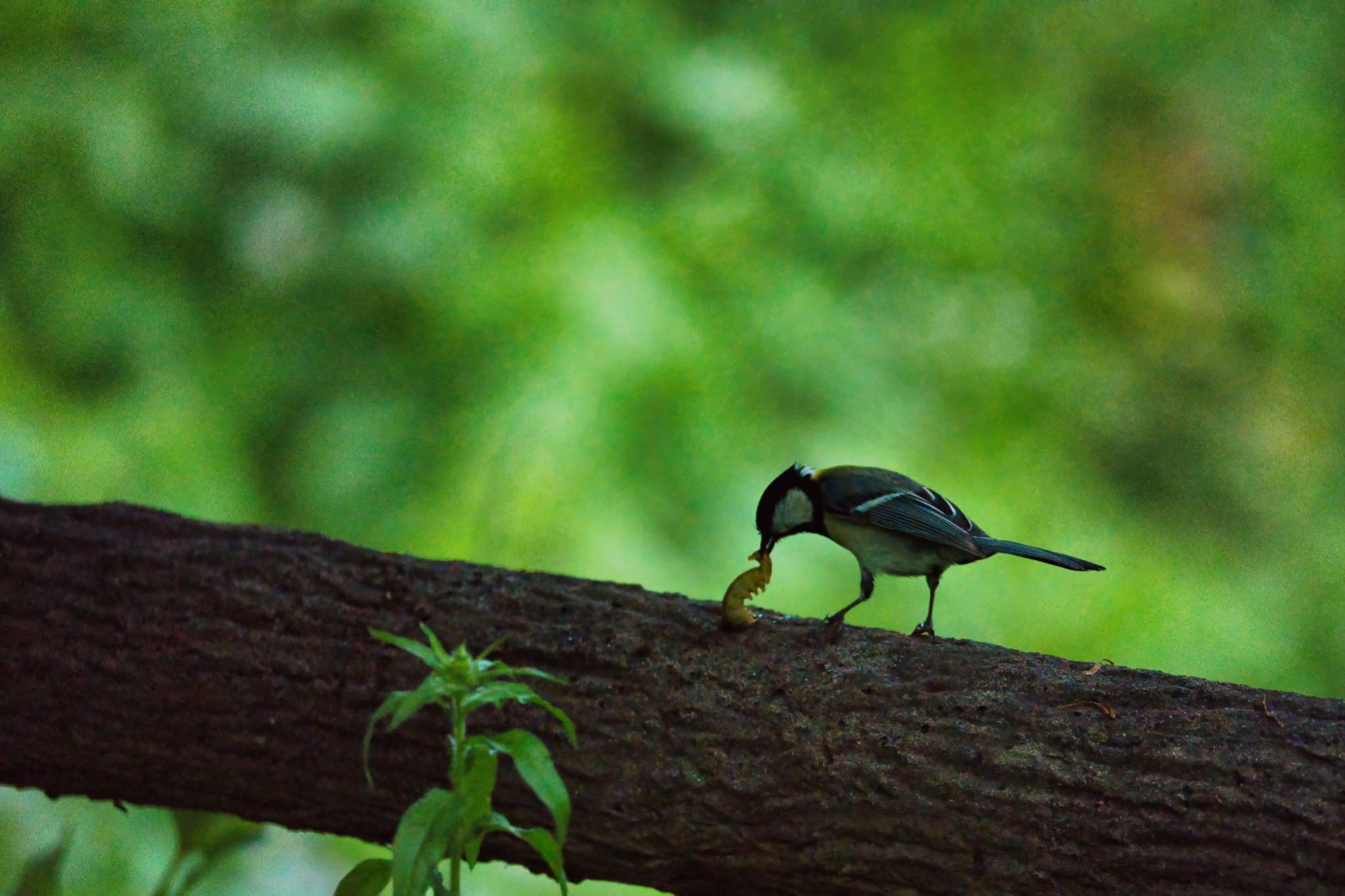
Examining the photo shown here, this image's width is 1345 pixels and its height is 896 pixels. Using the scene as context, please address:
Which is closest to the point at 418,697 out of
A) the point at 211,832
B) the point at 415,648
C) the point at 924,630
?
the point at 415,648

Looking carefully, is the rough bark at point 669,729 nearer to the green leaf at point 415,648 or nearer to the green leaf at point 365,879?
the green leaf at point 365,879

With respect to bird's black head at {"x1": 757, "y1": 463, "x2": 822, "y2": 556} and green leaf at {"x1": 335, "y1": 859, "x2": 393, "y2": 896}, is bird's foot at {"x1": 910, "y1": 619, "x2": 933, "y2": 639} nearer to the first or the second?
bird's black head at {"x1": 757, "y1": 463, "x2": 822, "y2": 556}

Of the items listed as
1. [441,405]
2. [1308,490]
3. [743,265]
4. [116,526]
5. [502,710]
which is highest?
[743,265]

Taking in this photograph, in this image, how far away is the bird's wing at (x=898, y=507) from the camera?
6.03 feet

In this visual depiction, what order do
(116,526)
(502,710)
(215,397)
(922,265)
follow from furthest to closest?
(922,265) < (215,397) < (116,526) < (502,710)

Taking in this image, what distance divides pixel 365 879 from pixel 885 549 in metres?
0.96

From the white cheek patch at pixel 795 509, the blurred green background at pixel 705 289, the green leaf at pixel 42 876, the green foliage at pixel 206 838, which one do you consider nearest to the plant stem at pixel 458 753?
the white cheek patch at pixel 795 509

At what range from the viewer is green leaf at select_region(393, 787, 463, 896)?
1.17 meters

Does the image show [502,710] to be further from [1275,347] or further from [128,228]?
[1275,347]

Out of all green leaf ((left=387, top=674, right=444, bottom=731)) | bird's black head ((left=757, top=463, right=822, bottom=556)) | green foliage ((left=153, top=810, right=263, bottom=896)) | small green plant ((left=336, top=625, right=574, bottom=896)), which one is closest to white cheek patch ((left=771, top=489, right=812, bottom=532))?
bird's black head ((left=757, top=463, right=822, bottom=556))

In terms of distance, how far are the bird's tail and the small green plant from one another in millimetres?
812

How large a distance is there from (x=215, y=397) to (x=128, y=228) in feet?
2.14

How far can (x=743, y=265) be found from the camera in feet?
13.0

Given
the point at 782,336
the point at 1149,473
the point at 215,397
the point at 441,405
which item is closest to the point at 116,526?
the point at 441,405
